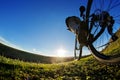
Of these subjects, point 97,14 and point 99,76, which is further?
point 99,76

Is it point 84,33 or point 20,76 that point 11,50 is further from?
point 84,33

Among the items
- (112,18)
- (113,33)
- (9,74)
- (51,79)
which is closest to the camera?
(112,18)

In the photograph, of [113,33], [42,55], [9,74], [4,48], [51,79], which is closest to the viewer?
[113,33]

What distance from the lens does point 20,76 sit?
910cm

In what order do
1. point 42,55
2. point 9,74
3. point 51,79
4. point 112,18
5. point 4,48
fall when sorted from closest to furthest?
point 112,18 < point 9,74 < point 51,79 < point 4,48 < point 42,55

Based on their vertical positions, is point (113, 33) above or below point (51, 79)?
above

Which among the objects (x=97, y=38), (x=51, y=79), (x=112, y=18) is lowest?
(x=51, y=79)

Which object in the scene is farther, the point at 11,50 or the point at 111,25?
the point at 11,50

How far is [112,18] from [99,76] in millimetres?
2485

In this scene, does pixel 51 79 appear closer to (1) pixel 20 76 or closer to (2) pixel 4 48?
(1) pixel 20 76

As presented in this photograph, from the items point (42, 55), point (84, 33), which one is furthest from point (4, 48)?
point (84, 33)

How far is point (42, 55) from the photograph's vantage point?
894 inches

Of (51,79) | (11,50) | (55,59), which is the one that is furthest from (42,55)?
(51,79)

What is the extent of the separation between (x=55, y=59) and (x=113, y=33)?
1549 cm
